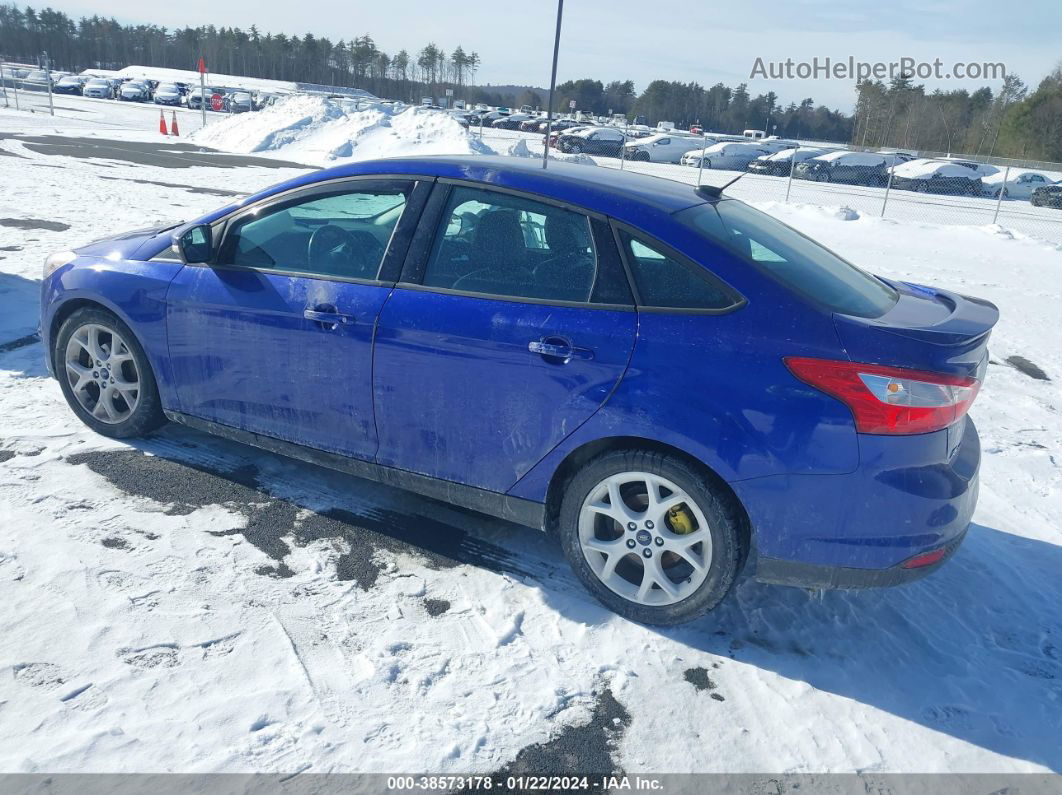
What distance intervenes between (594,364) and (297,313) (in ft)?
4.72

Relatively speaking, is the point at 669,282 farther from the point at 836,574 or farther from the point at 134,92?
the point at 134,92

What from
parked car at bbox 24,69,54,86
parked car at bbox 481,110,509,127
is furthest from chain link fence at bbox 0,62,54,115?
parked car at bbox 481,110,509,127

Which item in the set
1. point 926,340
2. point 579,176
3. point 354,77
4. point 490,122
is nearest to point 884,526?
point 926,340

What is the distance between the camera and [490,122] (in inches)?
2320

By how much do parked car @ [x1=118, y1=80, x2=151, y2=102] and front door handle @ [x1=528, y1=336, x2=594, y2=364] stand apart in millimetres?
62693

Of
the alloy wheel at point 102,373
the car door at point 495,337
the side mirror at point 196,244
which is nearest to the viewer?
the car door at point 495,337

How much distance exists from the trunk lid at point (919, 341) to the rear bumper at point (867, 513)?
0.80 ft

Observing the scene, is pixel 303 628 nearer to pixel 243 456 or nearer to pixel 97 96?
pixel 243 456

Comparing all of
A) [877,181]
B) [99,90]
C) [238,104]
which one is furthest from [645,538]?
[99,90]

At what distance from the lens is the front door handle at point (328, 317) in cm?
353

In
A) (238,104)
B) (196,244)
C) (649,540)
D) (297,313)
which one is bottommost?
(649,540)

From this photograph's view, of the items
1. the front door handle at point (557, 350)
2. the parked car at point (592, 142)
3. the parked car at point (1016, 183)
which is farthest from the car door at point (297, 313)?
the parked car at point (1016, 183)

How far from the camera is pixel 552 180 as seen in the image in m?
3.40

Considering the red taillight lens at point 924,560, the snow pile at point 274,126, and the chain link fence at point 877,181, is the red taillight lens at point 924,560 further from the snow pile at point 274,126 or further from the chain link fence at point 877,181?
the snow pile at point 274,126
